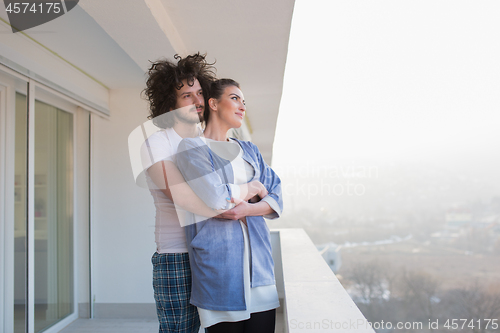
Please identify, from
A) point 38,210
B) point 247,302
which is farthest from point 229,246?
point 38,210

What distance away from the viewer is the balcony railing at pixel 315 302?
1129 millimetres

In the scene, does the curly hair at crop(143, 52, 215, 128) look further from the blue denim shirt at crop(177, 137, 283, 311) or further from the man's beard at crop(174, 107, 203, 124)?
the blue denim shirt at crop(177, 137, 283, 311)

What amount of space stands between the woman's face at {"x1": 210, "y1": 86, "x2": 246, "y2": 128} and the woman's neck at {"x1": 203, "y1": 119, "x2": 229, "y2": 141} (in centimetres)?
2

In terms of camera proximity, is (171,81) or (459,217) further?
(459,217)

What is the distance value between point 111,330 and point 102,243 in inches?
30.1

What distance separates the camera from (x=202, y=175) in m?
1.02

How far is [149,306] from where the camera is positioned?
3096 mm

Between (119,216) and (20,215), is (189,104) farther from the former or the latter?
(119,216)

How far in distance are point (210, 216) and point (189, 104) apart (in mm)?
475

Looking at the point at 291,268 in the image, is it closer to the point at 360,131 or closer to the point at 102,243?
the point at 102,243

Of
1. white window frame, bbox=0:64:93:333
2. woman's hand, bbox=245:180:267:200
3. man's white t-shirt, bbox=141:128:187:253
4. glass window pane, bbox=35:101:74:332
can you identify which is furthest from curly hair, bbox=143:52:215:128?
glass window pane, bbox=35:101:74:332

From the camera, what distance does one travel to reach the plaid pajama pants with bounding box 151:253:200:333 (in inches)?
43.6

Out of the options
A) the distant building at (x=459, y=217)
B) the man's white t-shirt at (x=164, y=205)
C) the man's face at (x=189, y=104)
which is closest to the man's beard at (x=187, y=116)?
the man's face at (x=189, y=104)

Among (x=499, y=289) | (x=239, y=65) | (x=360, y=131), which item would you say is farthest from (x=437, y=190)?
(x=239, y=65)
